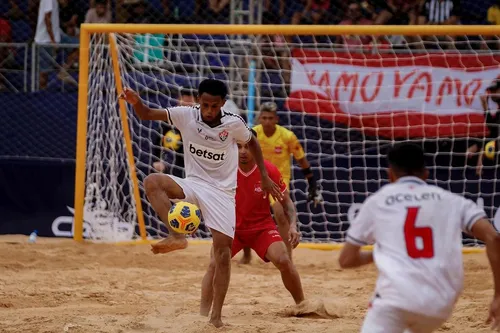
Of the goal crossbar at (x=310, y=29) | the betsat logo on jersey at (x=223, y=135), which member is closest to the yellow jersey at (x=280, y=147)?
the goal crossbar at (x=310, y=29)

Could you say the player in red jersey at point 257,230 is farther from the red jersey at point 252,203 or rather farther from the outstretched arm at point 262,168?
the outstretched arm at point 262,168

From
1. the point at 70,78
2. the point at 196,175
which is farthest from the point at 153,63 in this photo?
the point at 196,175

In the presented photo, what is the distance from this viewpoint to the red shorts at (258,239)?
7.85 metres

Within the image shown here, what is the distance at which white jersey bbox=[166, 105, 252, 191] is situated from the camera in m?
7.21

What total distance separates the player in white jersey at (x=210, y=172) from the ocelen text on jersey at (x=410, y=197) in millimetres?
2639

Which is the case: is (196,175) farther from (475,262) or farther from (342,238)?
(342,238)

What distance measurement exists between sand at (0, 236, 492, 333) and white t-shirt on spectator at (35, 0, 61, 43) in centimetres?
392

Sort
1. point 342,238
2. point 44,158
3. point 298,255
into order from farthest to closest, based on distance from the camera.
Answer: point 44,158, point 342,238, point 298,255

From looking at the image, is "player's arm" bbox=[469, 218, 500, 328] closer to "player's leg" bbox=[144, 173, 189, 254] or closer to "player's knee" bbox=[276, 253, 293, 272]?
"player's leg" bbox=[144, 173, 189, 254]

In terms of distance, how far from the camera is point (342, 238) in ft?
43.2

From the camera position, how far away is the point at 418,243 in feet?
14.9

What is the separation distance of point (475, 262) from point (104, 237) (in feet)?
17.0

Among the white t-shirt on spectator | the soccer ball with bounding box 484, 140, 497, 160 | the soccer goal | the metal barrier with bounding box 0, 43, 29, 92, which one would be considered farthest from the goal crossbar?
the white t-shirt on spectator

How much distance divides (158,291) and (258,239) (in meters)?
1.80
